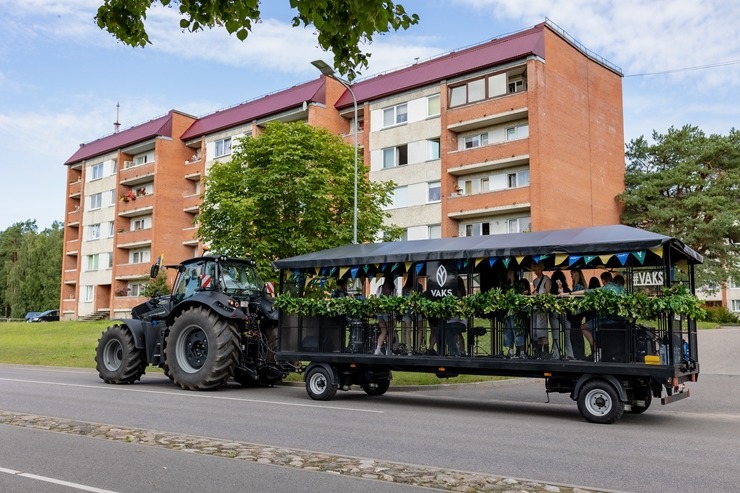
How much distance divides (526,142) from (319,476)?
3390 centimetres

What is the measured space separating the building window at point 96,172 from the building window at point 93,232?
4410mm

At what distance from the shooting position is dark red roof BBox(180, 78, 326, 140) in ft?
158

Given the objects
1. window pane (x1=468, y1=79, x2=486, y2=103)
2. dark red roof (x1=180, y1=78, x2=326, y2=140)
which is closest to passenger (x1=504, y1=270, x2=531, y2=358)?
window pane (x1=468, y1=79, x2=486, y2=103)

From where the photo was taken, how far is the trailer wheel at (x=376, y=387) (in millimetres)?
15281

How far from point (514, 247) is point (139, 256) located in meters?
55.4

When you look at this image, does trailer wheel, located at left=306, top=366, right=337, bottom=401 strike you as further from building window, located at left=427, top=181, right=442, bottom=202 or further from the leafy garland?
building window, located at left=427, top=181, right=442, bottom=202

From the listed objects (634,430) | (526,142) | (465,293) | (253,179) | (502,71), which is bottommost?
(634,430)

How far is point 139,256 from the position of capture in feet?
206

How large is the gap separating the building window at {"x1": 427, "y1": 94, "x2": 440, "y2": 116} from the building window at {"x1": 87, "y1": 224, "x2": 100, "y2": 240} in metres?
37.5

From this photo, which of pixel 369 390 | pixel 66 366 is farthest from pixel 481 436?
pixel 66 366

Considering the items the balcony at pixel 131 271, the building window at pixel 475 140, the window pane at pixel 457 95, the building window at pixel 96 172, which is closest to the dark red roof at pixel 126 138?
the building window at pixel 96 172

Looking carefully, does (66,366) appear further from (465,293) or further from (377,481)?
(377,481)

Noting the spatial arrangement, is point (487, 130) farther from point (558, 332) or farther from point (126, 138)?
point (126, 138)

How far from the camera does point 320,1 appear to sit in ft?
21.8
